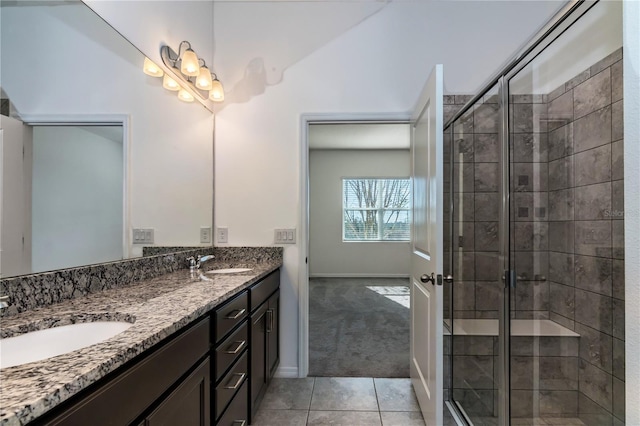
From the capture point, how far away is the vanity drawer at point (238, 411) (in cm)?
137

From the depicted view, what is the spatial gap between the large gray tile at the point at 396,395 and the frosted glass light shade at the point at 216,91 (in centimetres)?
246

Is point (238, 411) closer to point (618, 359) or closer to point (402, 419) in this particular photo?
point (402, 419)

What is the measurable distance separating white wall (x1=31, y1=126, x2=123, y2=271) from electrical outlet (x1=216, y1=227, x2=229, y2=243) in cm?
96

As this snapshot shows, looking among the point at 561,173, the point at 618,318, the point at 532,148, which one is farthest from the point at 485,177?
the point at 618,318

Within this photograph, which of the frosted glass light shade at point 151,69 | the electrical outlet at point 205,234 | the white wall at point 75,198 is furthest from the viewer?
the electrical outlet at point 205,234

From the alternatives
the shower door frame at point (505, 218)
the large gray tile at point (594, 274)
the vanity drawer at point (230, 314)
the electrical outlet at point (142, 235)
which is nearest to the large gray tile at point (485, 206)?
the shower door frame at point (505, 218)

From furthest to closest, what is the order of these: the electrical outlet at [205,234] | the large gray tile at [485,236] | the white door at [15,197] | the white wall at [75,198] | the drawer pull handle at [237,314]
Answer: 1. the electrical outlet at [205,234]
2. the large gray tile at [485,236]
3. the drawer pull handle at [237,314]
4. the white wall at [75,198]
5. the white door at [15,197]

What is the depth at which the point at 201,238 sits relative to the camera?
2.37m

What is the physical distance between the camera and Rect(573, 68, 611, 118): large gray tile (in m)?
1.75

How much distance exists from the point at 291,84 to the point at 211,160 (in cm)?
87

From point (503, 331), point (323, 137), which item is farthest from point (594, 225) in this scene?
point (323, 137)

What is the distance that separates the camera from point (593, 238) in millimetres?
1811

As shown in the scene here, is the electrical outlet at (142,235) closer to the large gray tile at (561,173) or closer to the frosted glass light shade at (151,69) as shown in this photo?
the frosted glass light shade at (151,69)

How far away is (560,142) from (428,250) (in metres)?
1.23
